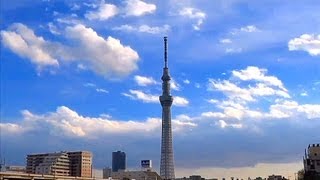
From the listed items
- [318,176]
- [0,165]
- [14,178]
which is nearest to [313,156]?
[318,176]

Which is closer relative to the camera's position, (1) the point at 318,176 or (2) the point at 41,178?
(1) the point at 318,176

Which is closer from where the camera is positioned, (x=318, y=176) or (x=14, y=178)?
(x=318, y=176)

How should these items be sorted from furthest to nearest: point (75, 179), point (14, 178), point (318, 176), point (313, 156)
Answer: point (75, 179) < point (313, 156) < point (14, 178) < point (318, 176)

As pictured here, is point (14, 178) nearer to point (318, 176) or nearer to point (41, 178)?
point (41, 178)

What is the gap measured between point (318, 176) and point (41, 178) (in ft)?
256

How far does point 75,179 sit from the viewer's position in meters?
162

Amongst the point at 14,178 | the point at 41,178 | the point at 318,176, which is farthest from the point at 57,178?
the point at 318,176

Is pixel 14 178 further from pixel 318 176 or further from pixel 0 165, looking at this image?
pixel 318 176

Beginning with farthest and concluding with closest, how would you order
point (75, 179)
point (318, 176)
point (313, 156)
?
point (75, 179), point (313, 156), point (318, 176)

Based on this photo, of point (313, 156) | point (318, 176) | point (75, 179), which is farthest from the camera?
point (75, 179)

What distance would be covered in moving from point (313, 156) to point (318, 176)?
23598 mm

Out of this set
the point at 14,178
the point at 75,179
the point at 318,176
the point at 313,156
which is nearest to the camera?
the point at 318,176

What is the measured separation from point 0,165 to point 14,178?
1206 inches

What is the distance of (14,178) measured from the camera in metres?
138
